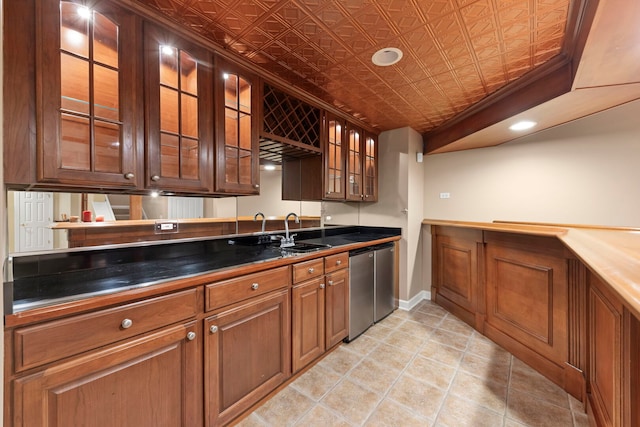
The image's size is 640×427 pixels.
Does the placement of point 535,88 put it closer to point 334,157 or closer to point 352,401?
point 334,157

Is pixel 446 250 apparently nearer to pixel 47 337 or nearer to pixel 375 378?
pixel 375 378

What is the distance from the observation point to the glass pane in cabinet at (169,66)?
4.79 ft

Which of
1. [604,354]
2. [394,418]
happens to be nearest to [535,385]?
[604,354]

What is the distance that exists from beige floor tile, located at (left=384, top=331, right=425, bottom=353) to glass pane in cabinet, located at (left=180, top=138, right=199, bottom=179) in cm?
220

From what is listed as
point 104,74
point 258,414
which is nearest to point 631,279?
point 258,414

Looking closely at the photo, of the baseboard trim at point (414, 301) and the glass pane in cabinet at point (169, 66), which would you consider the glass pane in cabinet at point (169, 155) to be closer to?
the glass pane in cabinet at point (169, 66)

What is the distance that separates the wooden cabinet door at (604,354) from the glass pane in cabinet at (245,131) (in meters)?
2.12

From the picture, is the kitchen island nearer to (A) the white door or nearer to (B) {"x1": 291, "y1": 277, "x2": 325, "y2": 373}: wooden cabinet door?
(B) {"x1": 291, "y1": 277, "x2": 325, "y2": 373}: wooden cabinet door

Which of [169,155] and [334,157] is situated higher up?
[334,157]

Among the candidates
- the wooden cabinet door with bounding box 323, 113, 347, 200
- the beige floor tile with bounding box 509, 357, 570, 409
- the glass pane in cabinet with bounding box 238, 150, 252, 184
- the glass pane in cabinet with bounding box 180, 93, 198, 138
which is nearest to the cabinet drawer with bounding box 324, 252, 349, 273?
the wooden cabinet door with bounding box 323, 113, 347, 200

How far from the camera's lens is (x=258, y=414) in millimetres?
1581

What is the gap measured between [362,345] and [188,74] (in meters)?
2.51

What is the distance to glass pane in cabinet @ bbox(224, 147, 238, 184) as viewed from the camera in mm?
1764

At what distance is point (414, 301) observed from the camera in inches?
132
